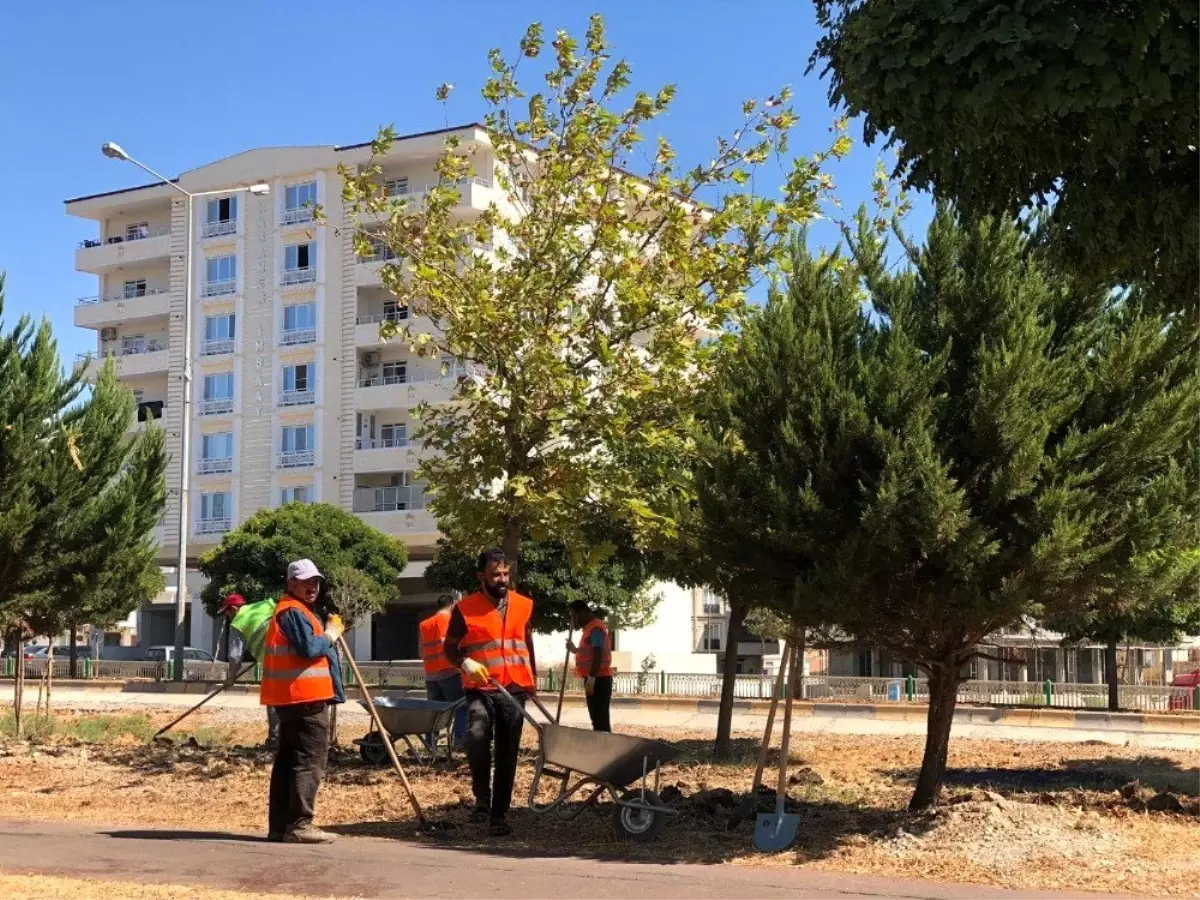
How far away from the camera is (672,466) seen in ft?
44.5

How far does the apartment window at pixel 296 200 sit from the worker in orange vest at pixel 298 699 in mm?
50744

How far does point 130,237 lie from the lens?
63.8m

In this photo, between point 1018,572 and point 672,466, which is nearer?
point 1018,572

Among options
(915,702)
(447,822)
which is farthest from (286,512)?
(447,822)

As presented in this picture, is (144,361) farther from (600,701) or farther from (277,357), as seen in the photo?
(600,701)

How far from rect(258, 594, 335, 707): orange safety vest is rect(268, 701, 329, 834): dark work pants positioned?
0.07 meters

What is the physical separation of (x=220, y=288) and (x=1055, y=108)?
58.2 metres

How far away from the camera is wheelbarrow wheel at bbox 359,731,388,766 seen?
1281cm

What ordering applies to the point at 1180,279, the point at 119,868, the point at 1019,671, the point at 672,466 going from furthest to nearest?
the point at 1019,671, the point at 672,466, the point at 119,868, the point at 1180,279

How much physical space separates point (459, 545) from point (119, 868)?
7.20 m

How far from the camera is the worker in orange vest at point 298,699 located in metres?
8.95

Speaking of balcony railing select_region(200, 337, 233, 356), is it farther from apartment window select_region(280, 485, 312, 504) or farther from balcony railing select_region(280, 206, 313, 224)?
apartment window select_region(280, 485, 312, 504)

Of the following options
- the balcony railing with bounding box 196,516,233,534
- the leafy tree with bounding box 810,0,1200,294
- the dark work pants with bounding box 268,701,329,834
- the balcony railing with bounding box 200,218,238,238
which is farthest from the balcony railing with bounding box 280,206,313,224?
the leafy tree with bounding box 810,0,1200,294

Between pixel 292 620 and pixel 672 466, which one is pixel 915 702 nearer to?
pixel 672 466
